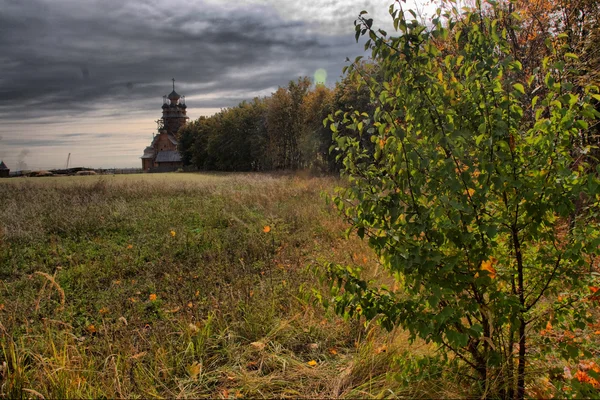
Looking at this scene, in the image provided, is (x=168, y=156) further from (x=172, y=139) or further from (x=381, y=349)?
(x=381, y=349)

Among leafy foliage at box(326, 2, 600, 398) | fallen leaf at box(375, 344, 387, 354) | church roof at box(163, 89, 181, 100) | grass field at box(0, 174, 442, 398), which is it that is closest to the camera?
leafy foliage at box(326, 2, 600, 398)

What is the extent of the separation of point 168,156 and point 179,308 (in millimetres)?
82739

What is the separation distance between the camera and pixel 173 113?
95375mm

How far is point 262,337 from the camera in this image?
4.10 m

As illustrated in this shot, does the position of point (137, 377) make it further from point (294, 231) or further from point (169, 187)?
point (169, 187)

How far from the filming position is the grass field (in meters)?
3.29

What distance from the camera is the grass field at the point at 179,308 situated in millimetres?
3289

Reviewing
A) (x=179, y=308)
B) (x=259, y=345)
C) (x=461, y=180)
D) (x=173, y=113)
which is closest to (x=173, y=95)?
(x=173, y=113)

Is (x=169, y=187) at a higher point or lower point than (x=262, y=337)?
higher

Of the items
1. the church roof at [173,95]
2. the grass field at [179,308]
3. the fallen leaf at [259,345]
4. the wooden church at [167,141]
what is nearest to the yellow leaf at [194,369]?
the grass field at [179,308]

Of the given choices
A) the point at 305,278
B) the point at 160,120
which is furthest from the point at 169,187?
the point at 160,120

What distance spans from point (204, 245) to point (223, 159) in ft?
151

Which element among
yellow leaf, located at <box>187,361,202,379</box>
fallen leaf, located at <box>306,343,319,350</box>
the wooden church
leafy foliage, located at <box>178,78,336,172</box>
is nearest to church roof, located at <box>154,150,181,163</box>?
the wooden church

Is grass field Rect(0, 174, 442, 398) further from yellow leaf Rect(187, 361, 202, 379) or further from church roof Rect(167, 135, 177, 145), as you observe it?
church roof Rect(167, 135, 177, 145)
